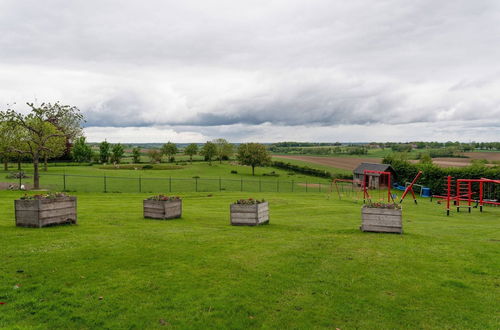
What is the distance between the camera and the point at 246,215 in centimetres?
1559

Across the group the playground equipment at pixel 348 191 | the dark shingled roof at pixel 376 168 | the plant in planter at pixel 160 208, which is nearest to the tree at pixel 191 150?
the dark shingled roof at pixel 376 168

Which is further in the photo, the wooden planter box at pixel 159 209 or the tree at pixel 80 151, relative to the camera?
the tree at pixel 80 151

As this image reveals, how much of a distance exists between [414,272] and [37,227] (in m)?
12.5

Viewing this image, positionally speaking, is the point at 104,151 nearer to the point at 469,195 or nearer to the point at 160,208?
the point at 160,208

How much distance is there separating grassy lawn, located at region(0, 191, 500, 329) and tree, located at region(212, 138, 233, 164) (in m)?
96.8

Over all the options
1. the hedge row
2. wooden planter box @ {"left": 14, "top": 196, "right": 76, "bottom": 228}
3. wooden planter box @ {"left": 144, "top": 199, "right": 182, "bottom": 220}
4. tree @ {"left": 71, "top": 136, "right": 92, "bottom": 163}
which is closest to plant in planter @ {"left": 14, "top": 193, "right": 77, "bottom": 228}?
wooden planter box @ {"left": 14, "top": 196, "right": 76, "bottom": 228}

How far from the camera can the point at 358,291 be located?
26.0 feet

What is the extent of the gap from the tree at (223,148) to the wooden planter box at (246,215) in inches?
3666

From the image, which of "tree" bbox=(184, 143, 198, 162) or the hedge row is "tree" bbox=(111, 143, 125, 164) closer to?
"tree" bbox=(184, 143, 198, 162)

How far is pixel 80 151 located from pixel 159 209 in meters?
82.6

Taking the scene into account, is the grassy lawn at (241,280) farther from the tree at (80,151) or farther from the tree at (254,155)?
the tree at (80,151)

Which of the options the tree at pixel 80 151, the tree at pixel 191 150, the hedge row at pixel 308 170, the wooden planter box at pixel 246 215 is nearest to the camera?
the wooden planter box at pixel 246 215

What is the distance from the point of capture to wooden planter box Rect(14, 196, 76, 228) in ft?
42.8

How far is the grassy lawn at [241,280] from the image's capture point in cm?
667
